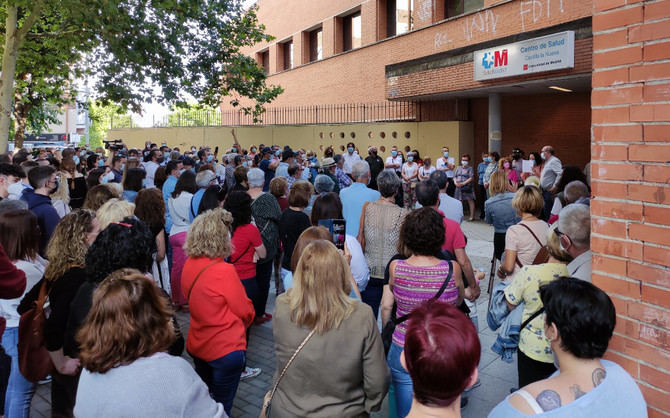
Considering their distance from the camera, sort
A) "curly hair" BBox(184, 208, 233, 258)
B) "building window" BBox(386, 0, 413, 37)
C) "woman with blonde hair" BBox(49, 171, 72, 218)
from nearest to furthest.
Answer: "curly hair" BBox(184, 208, 233, 258)
"woman with blonde hair" BBox(49, 171, 72, 218)
"building window" BBox(386, 0, 413, 37)

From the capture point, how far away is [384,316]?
3.88 metres

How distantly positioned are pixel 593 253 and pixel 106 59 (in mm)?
14237

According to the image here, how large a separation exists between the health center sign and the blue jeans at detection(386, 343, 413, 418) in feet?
33.9

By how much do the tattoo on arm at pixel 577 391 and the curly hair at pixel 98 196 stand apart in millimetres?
5280

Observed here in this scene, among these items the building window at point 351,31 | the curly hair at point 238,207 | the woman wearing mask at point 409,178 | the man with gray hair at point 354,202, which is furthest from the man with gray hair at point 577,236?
the building window at point 351,31

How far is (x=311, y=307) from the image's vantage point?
281 cm

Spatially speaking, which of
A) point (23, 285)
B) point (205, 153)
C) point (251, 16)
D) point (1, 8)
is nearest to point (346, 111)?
point (251, 16)

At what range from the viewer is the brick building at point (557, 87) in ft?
7.81

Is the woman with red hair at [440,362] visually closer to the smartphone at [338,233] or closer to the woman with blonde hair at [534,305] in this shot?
the woman with blonde hair at [534,305]

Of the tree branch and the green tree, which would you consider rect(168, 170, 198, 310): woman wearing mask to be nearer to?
the green tree

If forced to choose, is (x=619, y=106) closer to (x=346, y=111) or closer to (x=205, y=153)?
(x=205, y=153)

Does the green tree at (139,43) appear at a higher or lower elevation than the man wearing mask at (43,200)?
higher

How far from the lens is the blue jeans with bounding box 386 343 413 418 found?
3596 millimetres

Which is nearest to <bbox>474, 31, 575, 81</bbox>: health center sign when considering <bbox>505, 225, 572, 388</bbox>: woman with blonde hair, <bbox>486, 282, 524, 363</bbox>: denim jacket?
<bbox>505, 225, 572, 388</bbox>: woman with blonde hair
